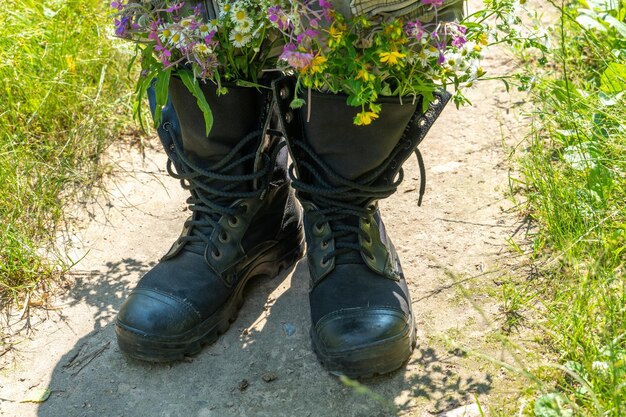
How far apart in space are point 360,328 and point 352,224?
28cm

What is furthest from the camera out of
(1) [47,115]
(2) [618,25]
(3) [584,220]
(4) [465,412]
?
(1) [47,115]

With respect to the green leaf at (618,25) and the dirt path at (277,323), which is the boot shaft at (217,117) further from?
the green leaf at (618,25)

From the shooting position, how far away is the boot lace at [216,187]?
6.44 feet

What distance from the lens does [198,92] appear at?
1658mm

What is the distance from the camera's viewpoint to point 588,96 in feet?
7.61

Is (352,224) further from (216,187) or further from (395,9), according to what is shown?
(395,9)

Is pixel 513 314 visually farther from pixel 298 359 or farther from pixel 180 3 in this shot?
pixel 180 3

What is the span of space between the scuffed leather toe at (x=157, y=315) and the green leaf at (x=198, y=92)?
0.49m

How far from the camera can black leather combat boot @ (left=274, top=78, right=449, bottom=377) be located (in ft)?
5.88

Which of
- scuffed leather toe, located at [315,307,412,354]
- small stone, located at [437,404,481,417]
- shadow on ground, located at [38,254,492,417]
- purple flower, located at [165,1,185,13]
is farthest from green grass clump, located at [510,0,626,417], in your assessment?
purple flower, located at [165,1,185,13]

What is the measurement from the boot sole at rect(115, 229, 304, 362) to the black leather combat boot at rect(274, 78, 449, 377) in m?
0.22

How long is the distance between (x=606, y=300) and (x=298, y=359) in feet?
2.47

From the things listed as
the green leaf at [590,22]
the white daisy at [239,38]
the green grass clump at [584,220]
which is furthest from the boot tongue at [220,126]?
the green leaf at [590,22]

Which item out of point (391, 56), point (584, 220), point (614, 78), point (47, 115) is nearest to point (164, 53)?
point (391, 56)
